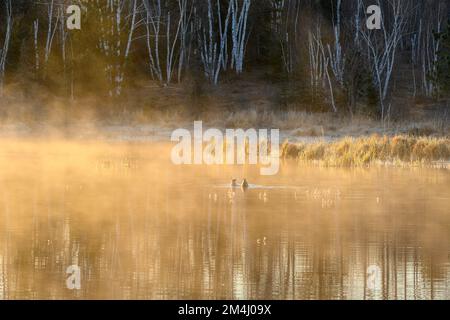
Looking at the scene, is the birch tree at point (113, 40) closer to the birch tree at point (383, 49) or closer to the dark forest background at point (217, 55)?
the dark forest background at point (217, 55)

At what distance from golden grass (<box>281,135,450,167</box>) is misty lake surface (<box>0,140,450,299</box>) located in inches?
95.3

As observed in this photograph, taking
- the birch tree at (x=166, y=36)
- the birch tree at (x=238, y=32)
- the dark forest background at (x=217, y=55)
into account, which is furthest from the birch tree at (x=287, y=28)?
the birch tree at (x=166, y=36)

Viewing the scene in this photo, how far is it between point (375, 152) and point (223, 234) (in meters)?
13.1

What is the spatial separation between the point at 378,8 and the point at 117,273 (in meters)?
37.7

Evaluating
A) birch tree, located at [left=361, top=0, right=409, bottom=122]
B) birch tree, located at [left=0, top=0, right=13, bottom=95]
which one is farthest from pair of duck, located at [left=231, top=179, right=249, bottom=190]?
birch tree, located at [left=0, top=0, right=13, bottom=95]

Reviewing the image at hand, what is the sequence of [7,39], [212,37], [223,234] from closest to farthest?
[223,234] < [7,39] < [212,37]

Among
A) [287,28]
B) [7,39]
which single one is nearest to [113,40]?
[7,39]

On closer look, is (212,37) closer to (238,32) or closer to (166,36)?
(238,32)

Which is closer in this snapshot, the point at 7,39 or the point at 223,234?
the point at 223,234

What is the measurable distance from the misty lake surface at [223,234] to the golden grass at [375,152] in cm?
242

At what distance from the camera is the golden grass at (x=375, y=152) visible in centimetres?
2594

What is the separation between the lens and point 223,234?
1379cm
